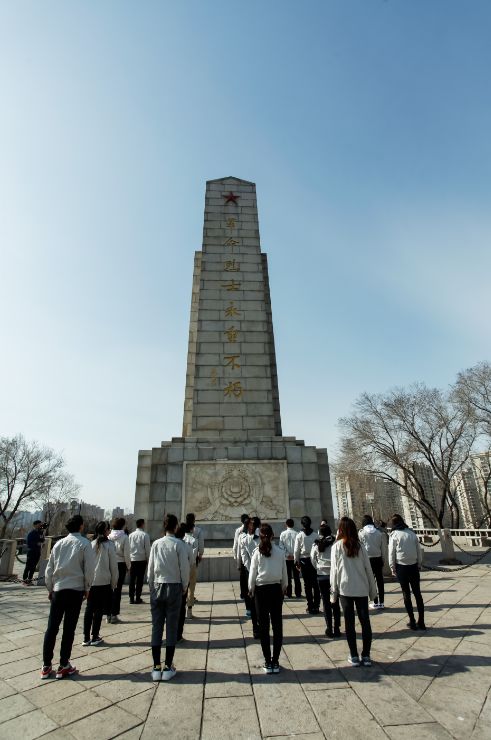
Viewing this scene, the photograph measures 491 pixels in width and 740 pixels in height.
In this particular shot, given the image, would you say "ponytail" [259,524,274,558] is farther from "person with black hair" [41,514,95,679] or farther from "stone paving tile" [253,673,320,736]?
"person with black hair" [41,514,95,679]

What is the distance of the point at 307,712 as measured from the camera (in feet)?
10.3

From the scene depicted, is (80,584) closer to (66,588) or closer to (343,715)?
(66,588)

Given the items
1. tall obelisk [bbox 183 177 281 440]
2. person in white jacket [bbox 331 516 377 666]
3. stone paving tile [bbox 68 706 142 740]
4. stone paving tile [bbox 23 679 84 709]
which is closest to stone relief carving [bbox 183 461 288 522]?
tall obelisk [bbox 183 177 281 440]

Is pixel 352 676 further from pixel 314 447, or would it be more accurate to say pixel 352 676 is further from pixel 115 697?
→ pixel 314 447

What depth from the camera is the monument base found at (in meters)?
11.0

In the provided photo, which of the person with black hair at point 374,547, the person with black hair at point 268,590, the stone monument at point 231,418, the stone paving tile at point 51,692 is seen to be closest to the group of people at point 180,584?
the person with black hair at point 268,590

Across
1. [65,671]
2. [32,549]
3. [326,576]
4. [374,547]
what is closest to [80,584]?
[65,671]

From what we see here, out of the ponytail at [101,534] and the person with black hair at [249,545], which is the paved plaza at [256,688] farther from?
the ponytail at [101,534]

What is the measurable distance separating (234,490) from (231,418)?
8.71 feet

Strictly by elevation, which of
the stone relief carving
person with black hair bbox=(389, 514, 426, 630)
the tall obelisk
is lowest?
person with black hair bbox=(389, 514, 426, 630)

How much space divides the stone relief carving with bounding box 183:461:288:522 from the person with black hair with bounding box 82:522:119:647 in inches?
225

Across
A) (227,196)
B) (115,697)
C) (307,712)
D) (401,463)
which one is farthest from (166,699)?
(401,463)

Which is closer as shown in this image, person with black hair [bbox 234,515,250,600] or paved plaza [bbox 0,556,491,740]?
paved plaza [bbox 0,556,491,740]

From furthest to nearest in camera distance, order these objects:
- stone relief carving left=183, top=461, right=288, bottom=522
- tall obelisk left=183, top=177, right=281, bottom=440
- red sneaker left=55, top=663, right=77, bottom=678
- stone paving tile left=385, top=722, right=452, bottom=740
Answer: tall obelisk left=183, top=177, right=281, bottom=440
stone relief carving left=183, top=461, right=288, bottom=522
red sneaker left=55, top=663, right=77, bottom=678
stone paving tile left=385, top=722, right=452, bottom=740
